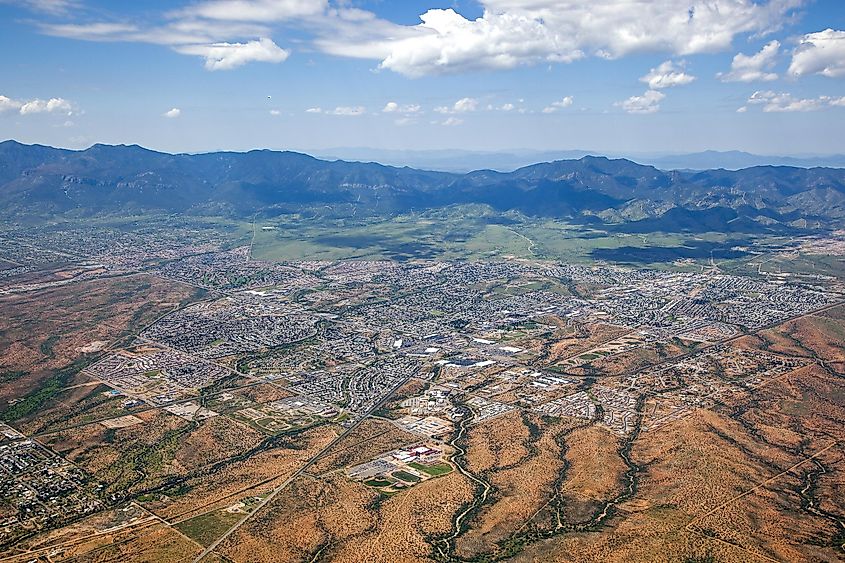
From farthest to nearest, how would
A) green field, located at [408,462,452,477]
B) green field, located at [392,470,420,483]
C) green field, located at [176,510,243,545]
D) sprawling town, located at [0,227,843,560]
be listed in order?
sprawling town, located at [0,227,843,560] → green field, located at [408,462,452,477] → green field, located at [392,470,420,483] → green field, located at [176,510,243,545]

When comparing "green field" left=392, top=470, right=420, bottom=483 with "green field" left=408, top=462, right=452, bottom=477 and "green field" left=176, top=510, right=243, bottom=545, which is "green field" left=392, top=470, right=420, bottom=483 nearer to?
"green field" left=408, top=462, right=452, bottom=477

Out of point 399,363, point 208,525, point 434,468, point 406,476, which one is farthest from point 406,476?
point 399,363

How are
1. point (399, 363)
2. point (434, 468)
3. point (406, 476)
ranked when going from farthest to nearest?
1. point (399, 363)
2. point (434, 468)
3. point (406, 476)

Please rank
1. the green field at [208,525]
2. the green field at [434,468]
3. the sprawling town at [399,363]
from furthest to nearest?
the sprawling town at [399,363], the green field at [434,468], the green field at [208,525]

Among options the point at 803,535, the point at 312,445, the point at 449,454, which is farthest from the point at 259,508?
the point at 803,535

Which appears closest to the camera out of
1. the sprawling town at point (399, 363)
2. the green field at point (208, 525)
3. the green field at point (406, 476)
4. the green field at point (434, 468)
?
the green field at point (208, 525)

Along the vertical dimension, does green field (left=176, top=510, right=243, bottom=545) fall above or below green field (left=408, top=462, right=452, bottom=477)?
below

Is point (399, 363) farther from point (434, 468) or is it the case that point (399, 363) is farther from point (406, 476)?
point (406, 476)

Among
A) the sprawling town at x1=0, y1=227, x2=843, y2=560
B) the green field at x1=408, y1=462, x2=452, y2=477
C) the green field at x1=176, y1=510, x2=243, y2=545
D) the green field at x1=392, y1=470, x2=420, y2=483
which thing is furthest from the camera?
the sprawling town at x1=0, y1=227, x2=843, y2=560

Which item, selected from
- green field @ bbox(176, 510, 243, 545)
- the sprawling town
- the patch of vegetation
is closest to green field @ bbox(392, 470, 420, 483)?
the patch of vegetation

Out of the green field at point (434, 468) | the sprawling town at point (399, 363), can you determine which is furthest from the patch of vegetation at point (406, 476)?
the green field at point (434, 468)

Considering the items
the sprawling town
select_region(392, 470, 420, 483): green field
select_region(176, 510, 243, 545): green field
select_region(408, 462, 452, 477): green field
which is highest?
the sprawling town

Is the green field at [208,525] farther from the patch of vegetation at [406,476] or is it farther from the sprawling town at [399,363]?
the patch of vegetation at [406,476]
